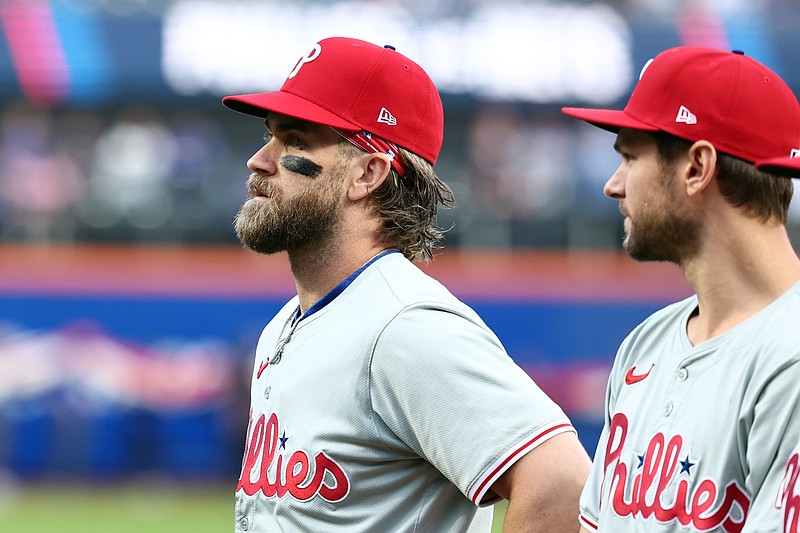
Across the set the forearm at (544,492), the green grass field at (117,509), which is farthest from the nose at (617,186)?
the green grass field at (117,509)

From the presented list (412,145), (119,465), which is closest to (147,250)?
(119,465)

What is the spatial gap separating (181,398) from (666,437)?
11.7 meters

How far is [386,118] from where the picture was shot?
10.1 ft

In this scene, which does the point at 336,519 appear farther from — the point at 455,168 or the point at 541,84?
the point at 541,84

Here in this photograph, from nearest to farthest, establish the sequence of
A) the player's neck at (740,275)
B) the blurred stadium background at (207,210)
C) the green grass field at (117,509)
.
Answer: the player's neck at (740,275), the green grass field at (117,509), the blurred stadium background at (207,210)

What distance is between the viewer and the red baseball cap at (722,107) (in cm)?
245

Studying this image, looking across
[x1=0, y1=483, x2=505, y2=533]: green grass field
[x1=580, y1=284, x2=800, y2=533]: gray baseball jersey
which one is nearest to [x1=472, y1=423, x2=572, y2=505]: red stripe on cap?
[x1=580, y1=284, x2=800, y2=533]: gray baseball jersey

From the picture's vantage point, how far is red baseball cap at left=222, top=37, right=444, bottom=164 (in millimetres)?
3049

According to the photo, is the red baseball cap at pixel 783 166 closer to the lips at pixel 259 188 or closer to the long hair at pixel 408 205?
the long hair at pixel 408 205

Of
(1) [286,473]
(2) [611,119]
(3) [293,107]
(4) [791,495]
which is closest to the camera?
(4) [791,495]

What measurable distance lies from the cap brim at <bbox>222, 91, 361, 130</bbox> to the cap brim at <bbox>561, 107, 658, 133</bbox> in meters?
0.61

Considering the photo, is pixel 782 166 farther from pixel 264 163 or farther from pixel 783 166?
pixel 264 163

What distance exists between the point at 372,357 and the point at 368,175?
555 millimetres

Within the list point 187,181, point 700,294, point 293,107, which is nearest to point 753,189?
point 700,294
